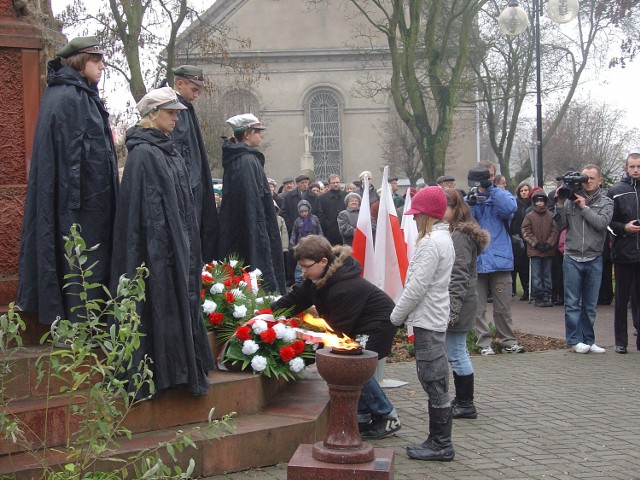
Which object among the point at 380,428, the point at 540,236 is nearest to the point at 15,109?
the point at 380,428

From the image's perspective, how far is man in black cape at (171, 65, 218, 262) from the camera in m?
7.71

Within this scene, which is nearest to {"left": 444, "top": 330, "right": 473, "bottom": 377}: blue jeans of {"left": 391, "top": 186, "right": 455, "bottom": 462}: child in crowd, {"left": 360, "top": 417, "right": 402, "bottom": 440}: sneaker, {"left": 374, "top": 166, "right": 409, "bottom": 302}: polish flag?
{"left": 360, "top": 417, "right": 402, "bottom": 440}: sneaker

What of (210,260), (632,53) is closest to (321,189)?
(632,53)

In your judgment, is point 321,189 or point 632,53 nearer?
point 321,189

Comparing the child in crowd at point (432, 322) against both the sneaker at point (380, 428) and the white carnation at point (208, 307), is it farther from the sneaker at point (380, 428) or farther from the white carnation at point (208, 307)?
the white carnation at point (208, 307)

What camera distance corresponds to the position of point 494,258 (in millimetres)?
10531

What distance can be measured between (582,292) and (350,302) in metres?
5.14

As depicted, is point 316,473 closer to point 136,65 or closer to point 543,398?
point 543,398

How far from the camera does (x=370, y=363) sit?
520cm

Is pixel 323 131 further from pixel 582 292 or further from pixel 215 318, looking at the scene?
pixel 215 318

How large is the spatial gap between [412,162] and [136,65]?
28.3m

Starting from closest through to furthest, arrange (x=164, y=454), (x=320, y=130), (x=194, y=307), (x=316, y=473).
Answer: (x=316, y=473), (x=164, y=454), (x=194, y=307), (x=320, y=130)

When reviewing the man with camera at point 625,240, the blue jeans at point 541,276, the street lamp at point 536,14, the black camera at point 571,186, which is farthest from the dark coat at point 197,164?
the street lamp at point 536,14

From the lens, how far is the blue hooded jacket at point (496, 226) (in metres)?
10.5
